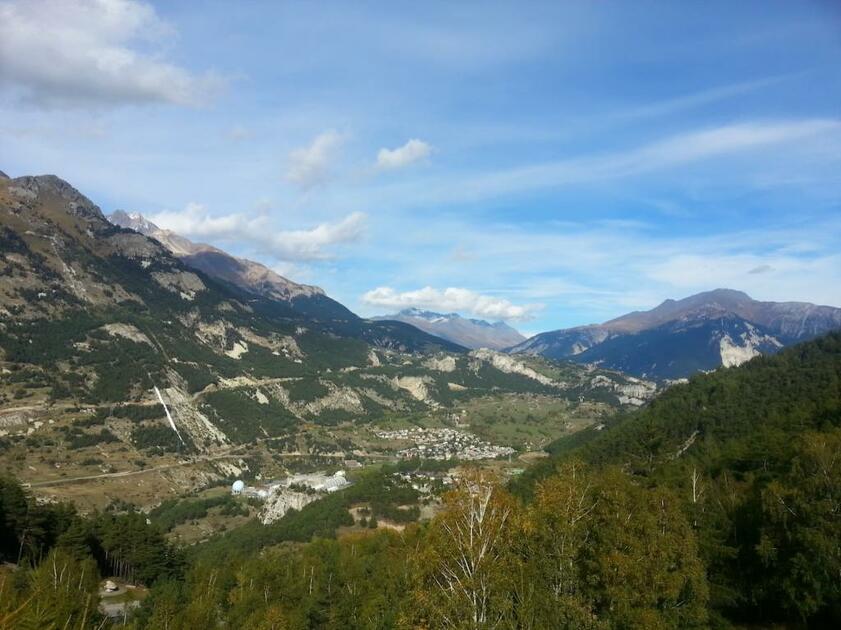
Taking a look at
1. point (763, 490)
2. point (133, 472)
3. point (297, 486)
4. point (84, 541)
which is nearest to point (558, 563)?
point (763, 490)

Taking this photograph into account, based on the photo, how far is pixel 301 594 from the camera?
189 feet

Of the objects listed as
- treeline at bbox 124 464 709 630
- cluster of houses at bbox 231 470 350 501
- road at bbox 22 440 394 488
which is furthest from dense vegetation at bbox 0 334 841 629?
cluster of houses at bbox 231 470 350 501

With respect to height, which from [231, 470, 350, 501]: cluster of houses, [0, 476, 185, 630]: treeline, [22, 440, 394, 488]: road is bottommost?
[231, 470, 350, 501]: cluster of houses

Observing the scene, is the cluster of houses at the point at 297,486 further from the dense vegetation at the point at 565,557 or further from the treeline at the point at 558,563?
the treeline at the point at 558,563

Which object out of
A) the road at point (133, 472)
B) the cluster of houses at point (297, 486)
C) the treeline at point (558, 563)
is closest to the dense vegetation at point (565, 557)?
the treeline at point (558, 563)

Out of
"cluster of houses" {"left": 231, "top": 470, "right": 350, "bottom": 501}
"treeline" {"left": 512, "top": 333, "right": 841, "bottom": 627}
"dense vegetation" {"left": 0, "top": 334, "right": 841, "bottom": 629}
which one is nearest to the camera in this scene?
"dense vegetation" {"left": 0, "top": 334, "right": 841, "bottom": 629}

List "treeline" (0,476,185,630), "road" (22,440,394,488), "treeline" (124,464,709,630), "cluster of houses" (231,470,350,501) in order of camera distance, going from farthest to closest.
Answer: "cluster of houses" (231,470,350,501) → "road" (22,440,394,488) → "treeline" (0,476,185,630) → "treeline" (124,464,709,630)

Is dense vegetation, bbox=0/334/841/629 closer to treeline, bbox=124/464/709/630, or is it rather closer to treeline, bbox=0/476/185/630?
treeline, bbox=124/464/709/630

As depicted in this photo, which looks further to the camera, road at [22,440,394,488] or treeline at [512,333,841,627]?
road at [22,440,394,488]

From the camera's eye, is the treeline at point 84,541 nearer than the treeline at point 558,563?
No

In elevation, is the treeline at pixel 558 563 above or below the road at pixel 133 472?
above

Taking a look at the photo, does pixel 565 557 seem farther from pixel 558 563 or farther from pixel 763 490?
pixel 763 490

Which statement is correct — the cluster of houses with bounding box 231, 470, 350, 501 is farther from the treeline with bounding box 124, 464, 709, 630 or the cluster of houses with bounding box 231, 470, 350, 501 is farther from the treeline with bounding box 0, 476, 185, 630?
the treeline with bounding box 124, 464, 709, 630

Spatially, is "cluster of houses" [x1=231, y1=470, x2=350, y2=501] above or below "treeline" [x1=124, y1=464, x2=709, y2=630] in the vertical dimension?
below
